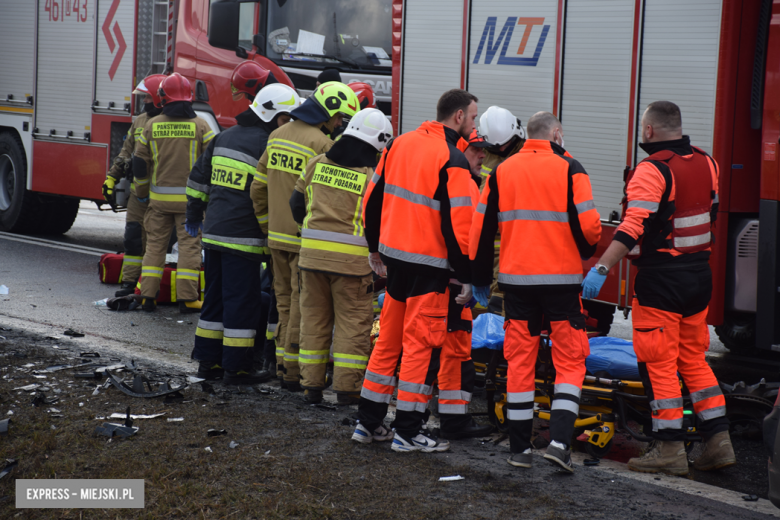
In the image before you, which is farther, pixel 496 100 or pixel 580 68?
pixel 496 100

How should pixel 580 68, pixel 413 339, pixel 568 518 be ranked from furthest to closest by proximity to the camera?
pixel 580 68
pixel 413 339
pixel 568 518

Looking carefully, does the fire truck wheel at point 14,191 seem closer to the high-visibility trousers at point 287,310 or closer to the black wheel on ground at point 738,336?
the high-visibility trousers at point 287,310

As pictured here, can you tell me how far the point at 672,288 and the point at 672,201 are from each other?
0.45m

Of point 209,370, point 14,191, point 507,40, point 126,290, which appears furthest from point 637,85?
Result: point 14,191

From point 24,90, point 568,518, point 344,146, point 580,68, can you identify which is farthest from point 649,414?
point 24,90

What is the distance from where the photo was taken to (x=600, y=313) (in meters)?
6.89

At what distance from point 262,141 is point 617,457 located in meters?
3.14

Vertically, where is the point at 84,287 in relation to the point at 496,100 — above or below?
below

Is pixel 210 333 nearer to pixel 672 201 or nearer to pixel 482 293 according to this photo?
pixel 482 293

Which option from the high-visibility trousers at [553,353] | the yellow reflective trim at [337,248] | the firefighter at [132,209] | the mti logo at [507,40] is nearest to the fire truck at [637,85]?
the mti logo at [507,40]

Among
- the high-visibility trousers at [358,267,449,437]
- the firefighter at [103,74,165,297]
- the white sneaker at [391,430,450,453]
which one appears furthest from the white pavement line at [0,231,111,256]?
the white sneaker at [391,430,450,453]

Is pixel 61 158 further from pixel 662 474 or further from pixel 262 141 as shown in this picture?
pixel 662 474

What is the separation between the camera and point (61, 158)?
38.7ft

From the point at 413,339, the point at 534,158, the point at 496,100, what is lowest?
the point at 413,339
